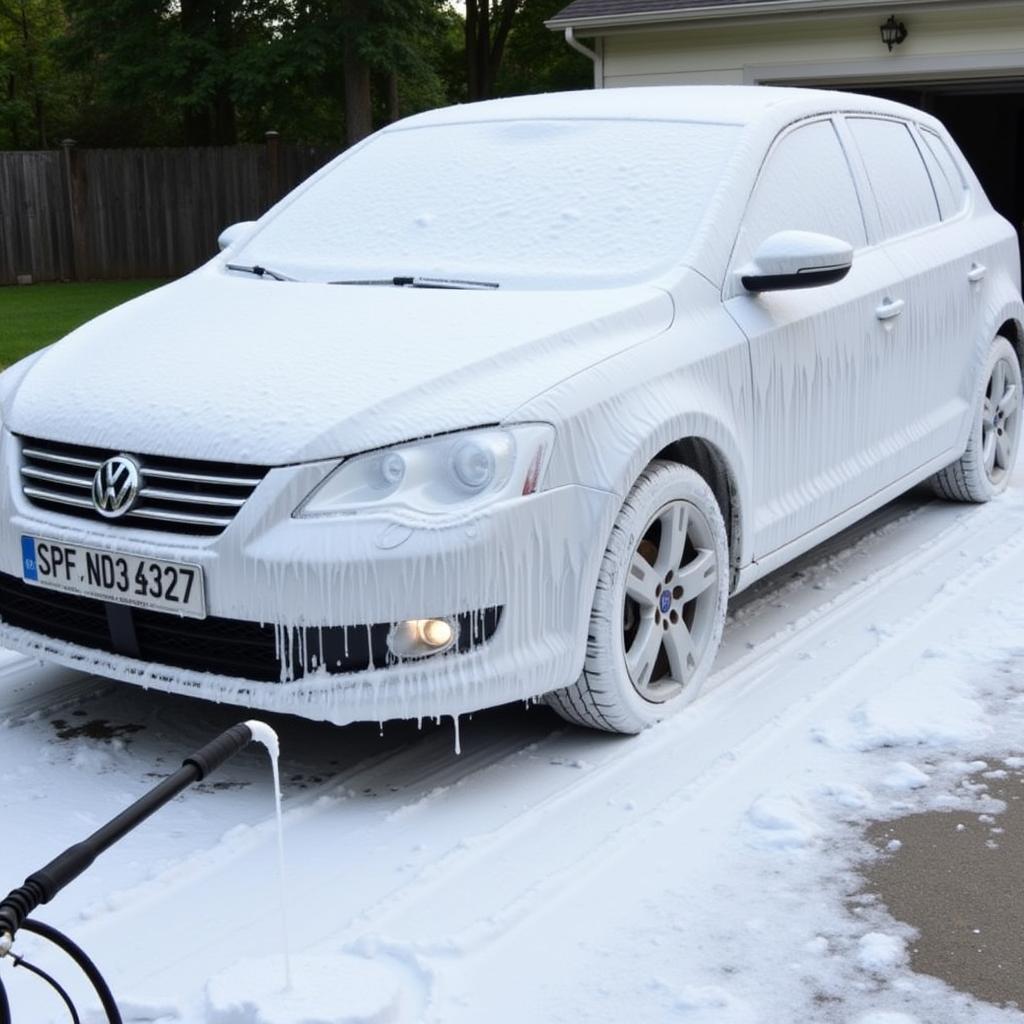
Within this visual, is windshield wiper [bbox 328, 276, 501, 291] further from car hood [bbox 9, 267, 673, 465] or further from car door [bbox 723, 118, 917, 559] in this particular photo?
car door [bbox 723, 118, 917, 559]

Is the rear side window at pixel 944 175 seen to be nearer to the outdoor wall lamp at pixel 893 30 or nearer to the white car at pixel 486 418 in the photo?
the white car at pixel 486 418

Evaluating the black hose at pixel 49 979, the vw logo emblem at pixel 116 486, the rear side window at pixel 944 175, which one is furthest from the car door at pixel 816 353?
the black hose at pixel 49 979

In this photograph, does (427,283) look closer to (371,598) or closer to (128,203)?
(371,598)

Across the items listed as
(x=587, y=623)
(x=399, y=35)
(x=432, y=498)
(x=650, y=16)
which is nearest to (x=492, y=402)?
(x=432, y=498)

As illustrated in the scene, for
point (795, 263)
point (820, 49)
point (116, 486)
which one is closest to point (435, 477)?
point (116, 486)

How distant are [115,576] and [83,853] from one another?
1.75 m

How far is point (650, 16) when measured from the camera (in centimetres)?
1388

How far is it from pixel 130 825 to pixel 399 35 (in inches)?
914

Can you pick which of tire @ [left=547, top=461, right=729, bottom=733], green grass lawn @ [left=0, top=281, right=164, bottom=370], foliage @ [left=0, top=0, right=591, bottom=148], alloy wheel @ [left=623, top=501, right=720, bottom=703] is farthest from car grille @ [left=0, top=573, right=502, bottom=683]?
foliage @ [left=0, top=0, right=591, bottom=148]

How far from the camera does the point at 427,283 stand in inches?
177

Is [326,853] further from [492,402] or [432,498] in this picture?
[492,402]

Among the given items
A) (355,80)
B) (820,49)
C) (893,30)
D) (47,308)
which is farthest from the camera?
(355,80)

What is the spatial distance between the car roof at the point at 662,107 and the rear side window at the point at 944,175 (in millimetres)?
756

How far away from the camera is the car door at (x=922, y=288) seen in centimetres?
554
